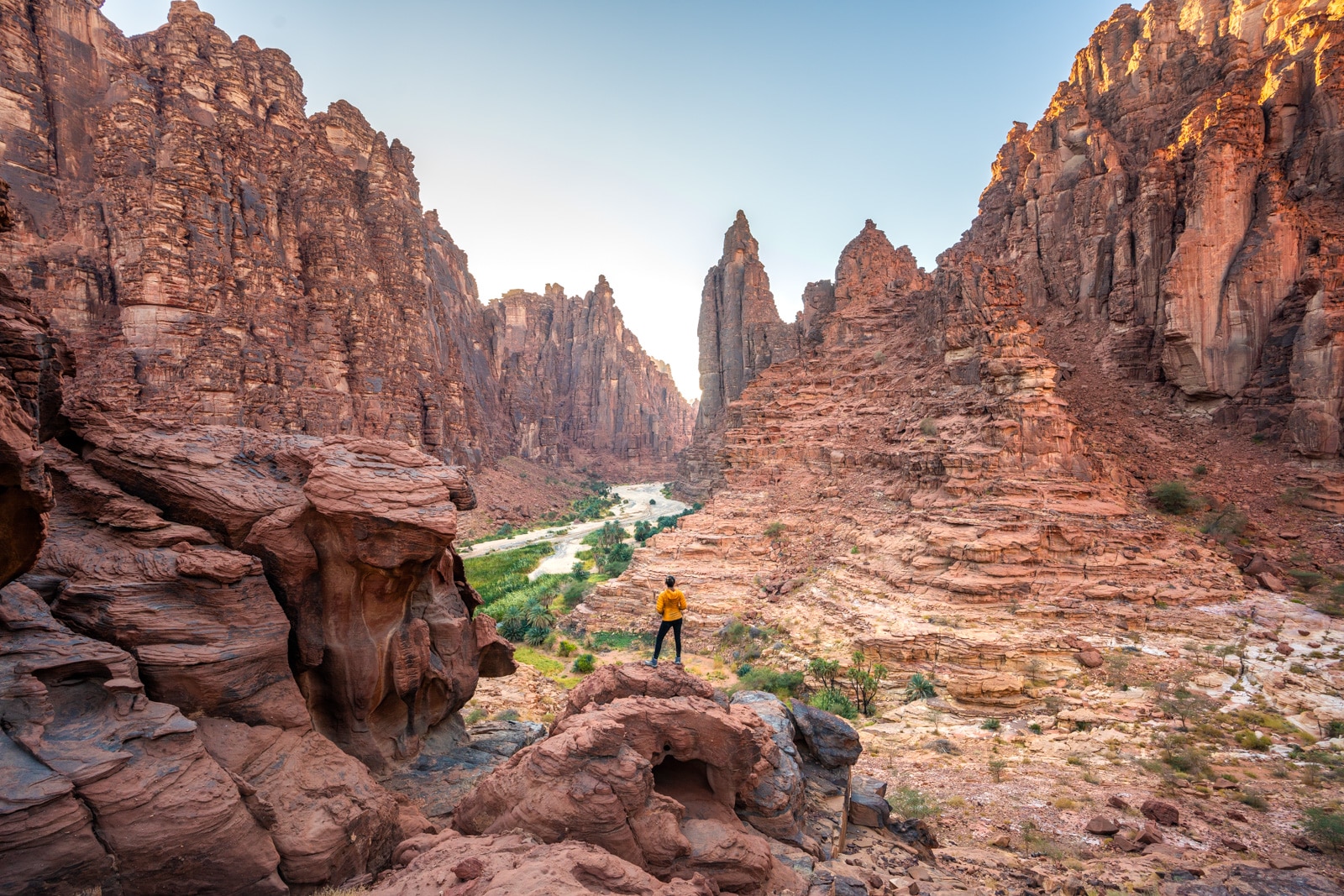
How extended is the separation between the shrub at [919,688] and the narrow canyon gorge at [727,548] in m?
0.10

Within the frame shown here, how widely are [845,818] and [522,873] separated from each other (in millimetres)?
5761

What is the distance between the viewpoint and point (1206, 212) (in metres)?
24.0

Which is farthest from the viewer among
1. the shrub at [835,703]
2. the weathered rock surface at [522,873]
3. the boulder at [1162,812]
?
the shrub at [835,703]

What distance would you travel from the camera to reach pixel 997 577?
16312mm

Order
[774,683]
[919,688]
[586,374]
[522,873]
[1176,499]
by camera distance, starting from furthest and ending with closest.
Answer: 1. [586,374]
2. [1176,499]
3. [774,683]
4. [919,688]
5. [522,873]

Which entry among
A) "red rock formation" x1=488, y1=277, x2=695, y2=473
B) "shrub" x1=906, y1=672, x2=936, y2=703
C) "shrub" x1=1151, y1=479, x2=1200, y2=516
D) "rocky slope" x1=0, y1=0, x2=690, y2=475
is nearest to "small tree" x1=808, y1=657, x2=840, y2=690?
"shrub" x1=906, y1=672, x2=936, y2=703

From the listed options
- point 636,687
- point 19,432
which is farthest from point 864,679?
point 19,432

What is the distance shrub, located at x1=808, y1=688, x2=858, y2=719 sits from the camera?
14.0 meters

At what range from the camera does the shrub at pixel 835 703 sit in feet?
46.0

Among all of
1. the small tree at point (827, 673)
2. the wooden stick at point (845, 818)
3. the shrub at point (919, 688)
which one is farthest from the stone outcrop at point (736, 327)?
the wooden stick at point (845, 818)

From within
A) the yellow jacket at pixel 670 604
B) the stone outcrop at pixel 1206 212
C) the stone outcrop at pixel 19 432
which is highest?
the stone outcrop at pixel 1206 212

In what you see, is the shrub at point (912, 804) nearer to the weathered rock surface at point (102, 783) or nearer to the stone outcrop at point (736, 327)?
the weathered rock surface at point (102, 783)

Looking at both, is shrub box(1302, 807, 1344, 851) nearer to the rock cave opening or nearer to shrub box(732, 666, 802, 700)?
the rock cave opening

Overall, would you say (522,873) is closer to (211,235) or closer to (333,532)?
(333,532)
